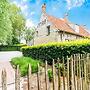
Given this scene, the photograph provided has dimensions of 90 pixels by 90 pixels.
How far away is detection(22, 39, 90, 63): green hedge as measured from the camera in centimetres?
1670

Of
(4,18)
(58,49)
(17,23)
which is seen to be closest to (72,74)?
(58,49)

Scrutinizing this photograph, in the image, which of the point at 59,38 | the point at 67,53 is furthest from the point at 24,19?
the point at 67,53

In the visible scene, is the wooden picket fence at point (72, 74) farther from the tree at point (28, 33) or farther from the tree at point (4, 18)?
the tree at point (28, 33)

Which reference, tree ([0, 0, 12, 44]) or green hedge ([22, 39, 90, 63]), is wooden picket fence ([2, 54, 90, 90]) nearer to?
green hedge ([22, 39, 90, 63])

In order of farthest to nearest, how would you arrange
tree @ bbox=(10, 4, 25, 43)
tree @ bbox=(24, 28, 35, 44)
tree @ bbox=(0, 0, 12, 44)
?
tree @ bbox=(24, 28, 35, 44) < tree @ bbox=(10, 4, 25, 43) < tree @ bbox=(0, 0, 12, 44)

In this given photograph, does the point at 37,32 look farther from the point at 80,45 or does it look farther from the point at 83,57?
the point at 83,57

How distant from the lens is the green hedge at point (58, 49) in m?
16.7

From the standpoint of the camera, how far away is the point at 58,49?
19203 mm

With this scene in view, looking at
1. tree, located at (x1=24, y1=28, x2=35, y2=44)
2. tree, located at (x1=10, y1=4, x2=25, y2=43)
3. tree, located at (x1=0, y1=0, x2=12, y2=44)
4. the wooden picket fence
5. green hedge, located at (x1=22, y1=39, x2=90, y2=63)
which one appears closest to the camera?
the wooden picket fence

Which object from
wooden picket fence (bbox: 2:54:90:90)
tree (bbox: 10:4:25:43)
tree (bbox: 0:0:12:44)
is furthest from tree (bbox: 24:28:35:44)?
wooden picket fence (bbox: 2:54:90:90)

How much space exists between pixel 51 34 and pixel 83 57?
27.6 m

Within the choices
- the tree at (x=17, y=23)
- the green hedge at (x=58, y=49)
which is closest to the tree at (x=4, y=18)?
the green hedge at (x=58, y=49)

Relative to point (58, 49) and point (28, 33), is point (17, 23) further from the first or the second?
point (58, 49)

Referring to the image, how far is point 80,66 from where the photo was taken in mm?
7043
